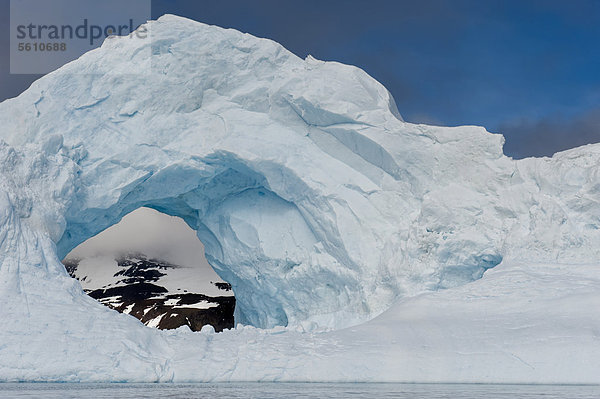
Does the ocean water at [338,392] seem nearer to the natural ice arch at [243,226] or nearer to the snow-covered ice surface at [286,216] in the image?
the snow-covered ice surface at [286,216]

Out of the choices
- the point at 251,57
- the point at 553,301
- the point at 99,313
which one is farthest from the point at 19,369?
the point at 251,57

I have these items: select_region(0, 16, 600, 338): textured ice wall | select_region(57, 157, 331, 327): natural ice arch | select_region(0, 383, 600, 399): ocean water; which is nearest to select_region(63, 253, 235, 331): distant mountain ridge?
select_region(57, 157, 331, 327): natural ice arch

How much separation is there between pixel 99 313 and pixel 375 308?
744 centimetres

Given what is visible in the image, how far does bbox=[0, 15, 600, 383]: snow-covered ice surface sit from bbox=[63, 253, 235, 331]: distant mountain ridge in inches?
440

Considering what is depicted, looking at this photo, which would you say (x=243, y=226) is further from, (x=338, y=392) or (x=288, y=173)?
(x=338, y=392)

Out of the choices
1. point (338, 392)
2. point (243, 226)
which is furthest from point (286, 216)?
point (338, 392)

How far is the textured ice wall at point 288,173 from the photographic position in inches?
678

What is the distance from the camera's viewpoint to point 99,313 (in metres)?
13.8

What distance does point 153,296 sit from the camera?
3628 cm

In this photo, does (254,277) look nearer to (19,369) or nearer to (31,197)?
(31,197)

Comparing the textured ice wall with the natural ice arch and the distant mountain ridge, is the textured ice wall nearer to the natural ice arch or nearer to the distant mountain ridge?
the natural ice arch

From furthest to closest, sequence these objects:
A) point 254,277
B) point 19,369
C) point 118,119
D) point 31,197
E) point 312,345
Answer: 1. point 254,277
2. point 118,119
3. point 31,197
4. point 312,345
5. point 19,369

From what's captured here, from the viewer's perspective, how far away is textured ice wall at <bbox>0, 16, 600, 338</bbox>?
17.2 m

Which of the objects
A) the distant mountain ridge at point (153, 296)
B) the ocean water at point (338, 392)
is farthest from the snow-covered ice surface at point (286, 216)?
the distant mountain ridge at point (153, 296)
